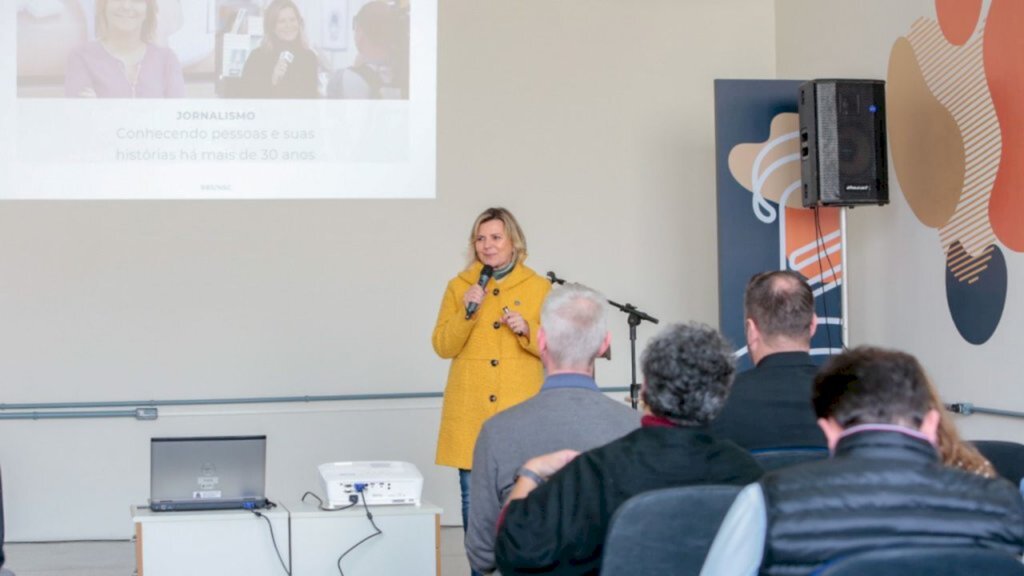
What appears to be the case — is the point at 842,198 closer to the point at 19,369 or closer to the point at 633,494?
the point at 633,494

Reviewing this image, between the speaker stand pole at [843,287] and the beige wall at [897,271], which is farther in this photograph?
the speaker stand pole at [843,287]

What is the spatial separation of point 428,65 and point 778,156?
169 cm

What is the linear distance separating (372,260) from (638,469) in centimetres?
402

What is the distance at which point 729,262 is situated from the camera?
206 inches

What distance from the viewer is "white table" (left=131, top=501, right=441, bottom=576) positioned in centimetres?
319

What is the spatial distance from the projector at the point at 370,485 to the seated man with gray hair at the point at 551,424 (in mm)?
886

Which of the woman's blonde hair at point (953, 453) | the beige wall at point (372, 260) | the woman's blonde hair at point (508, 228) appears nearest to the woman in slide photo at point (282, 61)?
the beige wall at point (372, 260)

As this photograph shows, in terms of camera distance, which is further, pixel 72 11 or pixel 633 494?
pixel 72 11

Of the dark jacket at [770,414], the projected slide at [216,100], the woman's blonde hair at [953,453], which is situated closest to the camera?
the woman's blonde hair at [953,453]

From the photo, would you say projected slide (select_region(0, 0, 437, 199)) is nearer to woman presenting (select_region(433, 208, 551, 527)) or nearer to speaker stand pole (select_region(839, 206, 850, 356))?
woman presenting (select_region(433, 208, 551, 527))

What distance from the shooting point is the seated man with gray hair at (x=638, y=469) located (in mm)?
2055

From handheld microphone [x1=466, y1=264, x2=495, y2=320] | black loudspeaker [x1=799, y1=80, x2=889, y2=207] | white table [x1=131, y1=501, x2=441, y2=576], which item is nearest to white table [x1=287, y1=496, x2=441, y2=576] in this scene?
white table [x1=131, y1=501, x2=441, y2=576]

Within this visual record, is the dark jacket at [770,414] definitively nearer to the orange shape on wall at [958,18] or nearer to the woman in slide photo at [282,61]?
the orange shape on wall at [958,18]

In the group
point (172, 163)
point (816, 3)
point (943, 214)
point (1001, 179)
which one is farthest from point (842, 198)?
point (172, 163)
